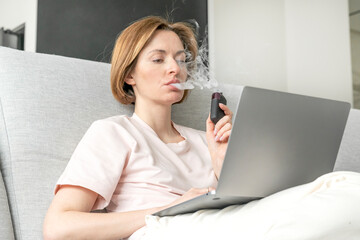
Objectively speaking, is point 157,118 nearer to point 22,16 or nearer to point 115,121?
point 115,121

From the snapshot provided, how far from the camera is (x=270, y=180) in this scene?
1225 millimetres

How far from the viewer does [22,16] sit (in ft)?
13.8

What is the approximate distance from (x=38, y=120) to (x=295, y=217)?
3.03ft

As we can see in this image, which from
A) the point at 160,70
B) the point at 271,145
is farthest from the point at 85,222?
the point at 160,70

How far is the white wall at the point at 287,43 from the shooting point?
4.32 m

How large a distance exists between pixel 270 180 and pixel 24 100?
826mm

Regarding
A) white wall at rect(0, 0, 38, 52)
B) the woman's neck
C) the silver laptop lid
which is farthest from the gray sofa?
white wall at rect(0, 0, 38, 52)

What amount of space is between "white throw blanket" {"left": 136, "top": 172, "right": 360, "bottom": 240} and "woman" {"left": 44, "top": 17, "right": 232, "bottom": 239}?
0.52ft

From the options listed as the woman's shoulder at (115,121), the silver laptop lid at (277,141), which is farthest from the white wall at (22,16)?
the silver laptop lid at (277,141)

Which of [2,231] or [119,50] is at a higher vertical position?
[119,50]

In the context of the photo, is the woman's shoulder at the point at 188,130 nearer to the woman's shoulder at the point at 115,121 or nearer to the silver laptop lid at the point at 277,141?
the woman's shoulder at the point at 115,121

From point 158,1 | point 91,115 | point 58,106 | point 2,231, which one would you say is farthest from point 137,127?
point 158,1

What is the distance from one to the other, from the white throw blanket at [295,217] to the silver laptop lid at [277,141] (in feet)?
0.25

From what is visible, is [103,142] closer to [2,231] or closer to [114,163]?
[114,163]
